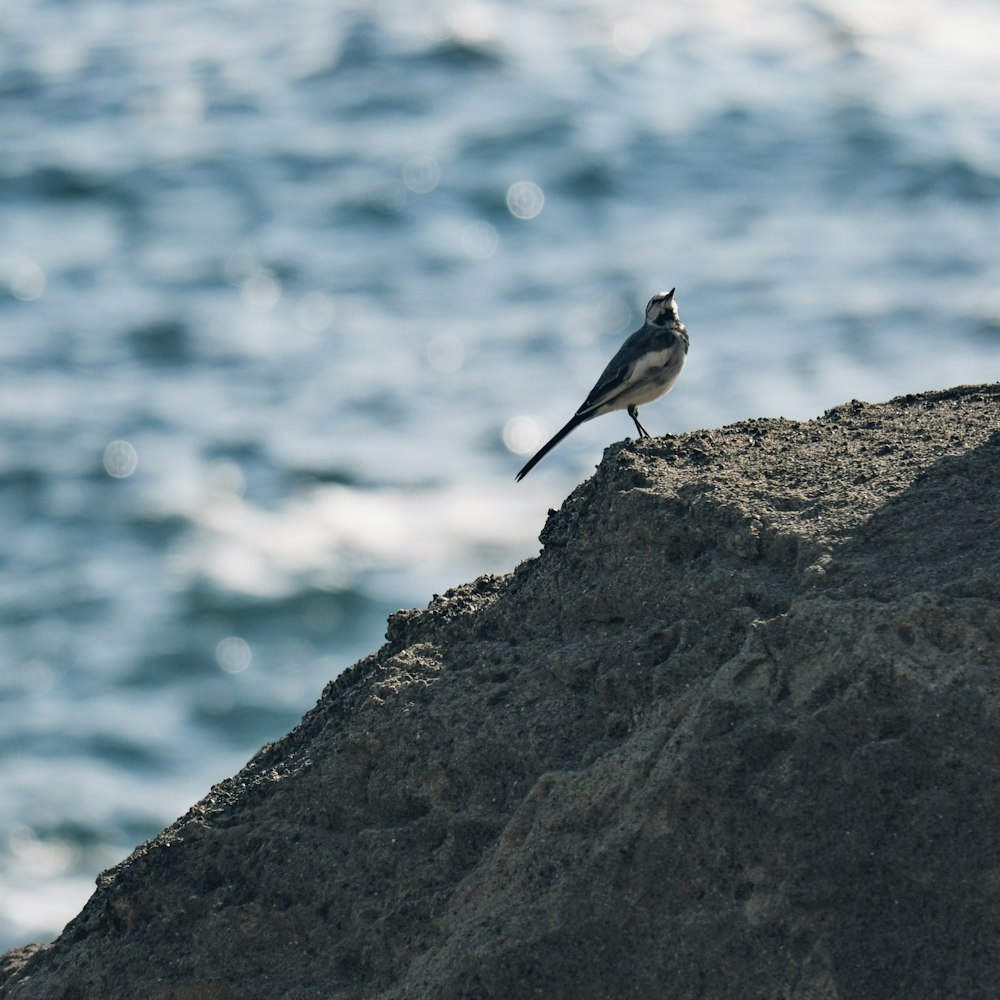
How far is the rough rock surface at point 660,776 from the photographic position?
161 inches

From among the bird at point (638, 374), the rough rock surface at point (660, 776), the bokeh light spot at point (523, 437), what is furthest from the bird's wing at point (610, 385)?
the bokeh light spot at point (523, 437)

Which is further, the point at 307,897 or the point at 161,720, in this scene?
the point at 161,720

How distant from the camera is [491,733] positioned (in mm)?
4906

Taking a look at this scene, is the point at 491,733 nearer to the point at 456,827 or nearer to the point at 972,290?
the point at 456,827

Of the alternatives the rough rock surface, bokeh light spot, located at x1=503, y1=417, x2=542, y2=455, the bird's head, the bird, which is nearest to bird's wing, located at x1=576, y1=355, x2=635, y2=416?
the bird

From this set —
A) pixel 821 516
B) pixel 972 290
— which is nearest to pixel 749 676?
pixel 821 516

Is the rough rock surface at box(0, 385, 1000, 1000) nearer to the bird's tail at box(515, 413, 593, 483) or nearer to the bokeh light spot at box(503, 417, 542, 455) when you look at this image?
the bird's tail at box(515, 413, 593, 483)

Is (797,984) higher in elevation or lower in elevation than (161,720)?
lower

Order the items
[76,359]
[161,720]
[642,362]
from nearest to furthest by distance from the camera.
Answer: [642,362], [161,720], [76,359]

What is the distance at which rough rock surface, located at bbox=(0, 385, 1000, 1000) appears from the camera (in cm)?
410

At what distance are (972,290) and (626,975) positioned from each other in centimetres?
2044

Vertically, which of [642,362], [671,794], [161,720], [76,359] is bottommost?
[671,794]

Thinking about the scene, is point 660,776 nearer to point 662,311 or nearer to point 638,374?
point 638,374

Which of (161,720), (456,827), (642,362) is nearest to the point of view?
(456,827)
